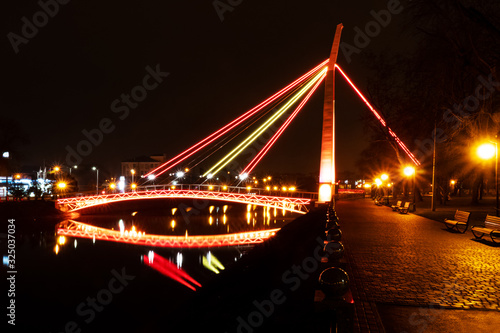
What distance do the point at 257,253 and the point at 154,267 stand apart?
30.2 feet

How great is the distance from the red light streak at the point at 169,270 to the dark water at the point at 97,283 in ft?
0.93

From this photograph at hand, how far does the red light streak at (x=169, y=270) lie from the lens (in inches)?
680

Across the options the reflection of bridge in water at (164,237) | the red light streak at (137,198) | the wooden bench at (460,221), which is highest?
the wooden bench at (460,221)

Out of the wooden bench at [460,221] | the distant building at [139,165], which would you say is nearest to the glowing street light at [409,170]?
the wooden bench at [460,221]

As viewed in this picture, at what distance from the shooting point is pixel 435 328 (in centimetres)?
508

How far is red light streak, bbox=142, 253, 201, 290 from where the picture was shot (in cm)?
1728

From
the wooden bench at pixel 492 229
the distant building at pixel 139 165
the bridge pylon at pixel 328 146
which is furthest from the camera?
the distant building at pixel 139 165

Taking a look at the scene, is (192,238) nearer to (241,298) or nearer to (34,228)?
(34,228)

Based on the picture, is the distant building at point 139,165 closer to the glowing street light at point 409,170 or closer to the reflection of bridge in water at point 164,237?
the reflection of bridge in water at point 164,237

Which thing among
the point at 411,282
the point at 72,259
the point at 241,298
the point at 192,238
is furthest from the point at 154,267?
the point at 411,282

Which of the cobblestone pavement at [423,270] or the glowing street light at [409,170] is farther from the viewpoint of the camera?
the glowing street light at [409,170]

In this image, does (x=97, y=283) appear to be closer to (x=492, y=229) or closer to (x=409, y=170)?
(x=492, y=229)

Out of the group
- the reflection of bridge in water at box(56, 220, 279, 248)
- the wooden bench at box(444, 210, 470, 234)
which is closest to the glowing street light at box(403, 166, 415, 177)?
the reflection of bridge in water at box(56, 220, 279, 248)

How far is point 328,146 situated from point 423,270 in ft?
62.3
